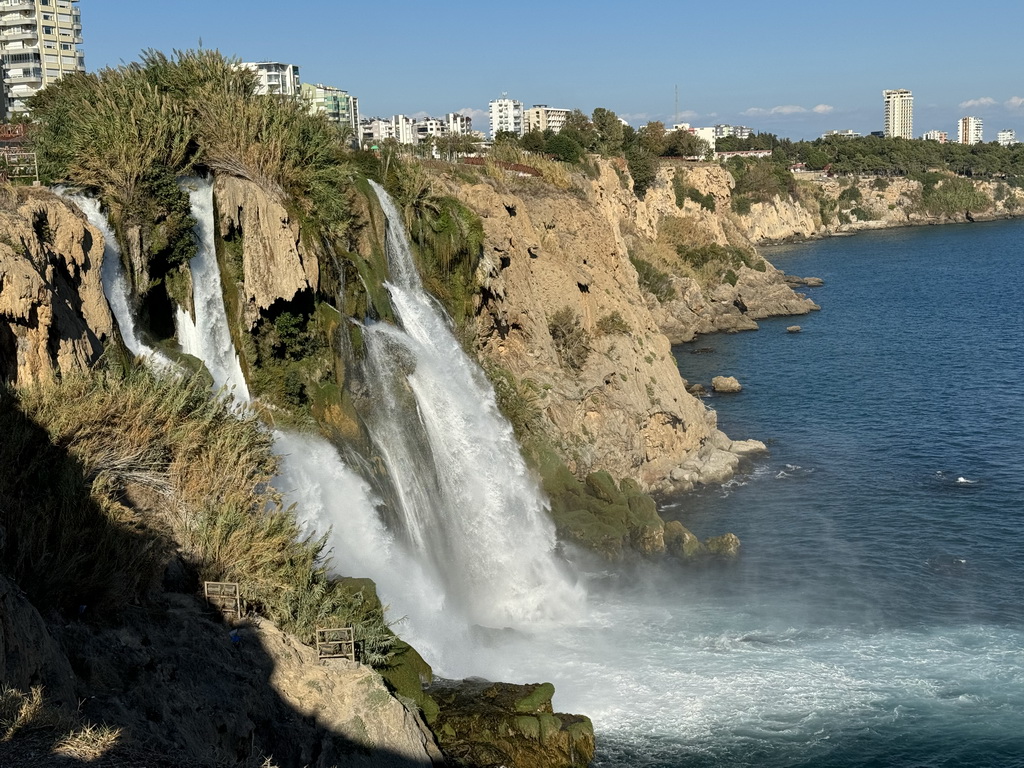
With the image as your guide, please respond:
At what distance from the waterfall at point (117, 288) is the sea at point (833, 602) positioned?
9.76 metres

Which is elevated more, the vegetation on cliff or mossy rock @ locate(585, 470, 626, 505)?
the vegetation on cliff

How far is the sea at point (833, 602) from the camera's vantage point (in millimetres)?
21422

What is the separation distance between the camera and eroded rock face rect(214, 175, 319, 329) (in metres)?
23.5

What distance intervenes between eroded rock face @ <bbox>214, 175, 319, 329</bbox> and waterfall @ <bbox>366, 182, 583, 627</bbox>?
3.53m

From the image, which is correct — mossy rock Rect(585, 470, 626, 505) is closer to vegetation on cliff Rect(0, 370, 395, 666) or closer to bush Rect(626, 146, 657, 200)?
vegetation on cliff Rect(0, 370, 395, 666)

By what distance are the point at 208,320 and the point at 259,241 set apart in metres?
2.12

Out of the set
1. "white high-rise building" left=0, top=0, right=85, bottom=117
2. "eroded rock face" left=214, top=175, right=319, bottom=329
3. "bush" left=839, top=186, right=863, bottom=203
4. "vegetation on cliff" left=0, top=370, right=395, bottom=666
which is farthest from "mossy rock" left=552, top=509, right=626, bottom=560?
"bush" left=839, top=186, right=863, bottom=203

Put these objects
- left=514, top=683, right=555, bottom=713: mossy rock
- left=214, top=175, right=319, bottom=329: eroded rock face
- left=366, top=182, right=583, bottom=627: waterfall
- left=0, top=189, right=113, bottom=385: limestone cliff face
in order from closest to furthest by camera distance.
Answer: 1. left=0, top=189, right=113, bottom=385: limestone cliff face
2. left=514, top=683, right=555, bottom=713: mossy rock
3. left=214, top=175, right=319, bottom=329: eroded rock face
4. left=366, top=182, right=583, bottom=627: waterfall

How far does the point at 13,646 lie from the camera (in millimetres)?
10852

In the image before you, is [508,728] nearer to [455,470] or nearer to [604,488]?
[455,470]

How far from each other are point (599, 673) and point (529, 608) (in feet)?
13.4

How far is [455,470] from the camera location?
28453 mm

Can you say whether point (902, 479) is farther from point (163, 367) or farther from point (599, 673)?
point (163, 367)

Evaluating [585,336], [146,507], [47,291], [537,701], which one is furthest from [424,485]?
[585,336]
